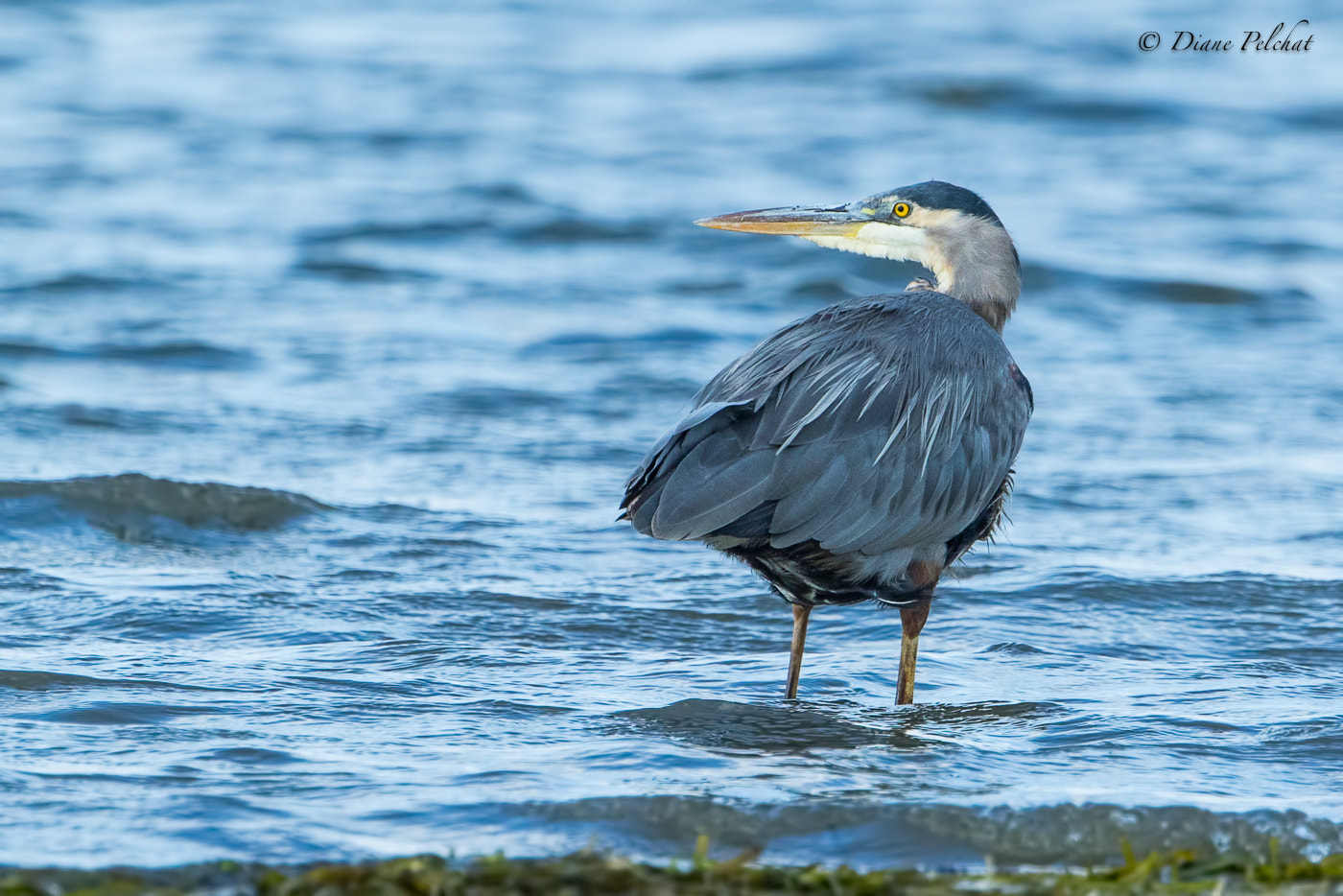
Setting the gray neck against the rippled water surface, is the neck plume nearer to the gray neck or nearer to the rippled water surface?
the gray neck

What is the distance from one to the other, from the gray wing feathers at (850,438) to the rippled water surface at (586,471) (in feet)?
1.95

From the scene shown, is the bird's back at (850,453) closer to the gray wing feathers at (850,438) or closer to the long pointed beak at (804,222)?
the gray wing feathers at (850,438)

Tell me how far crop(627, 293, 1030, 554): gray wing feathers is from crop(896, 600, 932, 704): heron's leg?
219 millimetres

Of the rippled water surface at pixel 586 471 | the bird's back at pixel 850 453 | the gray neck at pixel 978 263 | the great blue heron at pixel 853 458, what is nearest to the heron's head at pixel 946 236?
the gray neck at pixel 978 263

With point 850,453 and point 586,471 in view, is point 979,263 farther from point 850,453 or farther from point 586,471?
point 586,471

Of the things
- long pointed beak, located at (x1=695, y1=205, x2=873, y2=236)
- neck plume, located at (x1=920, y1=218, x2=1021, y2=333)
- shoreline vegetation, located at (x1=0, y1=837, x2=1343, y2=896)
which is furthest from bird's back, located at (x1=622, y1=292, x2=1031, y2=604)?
shoreline vegetation, located at (x1=0, y1=837, x2=1343, y2=896)

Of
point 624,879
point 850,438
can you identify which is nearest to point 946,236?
point 850,438

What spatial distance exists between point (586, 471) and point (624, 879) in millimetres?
4600

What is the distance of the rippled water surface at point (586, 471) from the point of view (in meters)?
4.20

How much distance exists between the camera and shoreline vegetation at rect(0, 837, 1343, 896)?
11.1ft

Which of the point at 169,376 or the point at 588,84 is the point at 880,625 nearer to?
the point at 169,376

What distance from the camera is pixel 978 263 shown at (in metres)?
5.87

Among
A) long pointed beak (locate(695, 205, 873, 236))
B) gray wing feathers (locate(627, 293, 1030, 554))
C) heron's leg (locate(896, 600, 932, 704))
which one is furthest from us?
long pointed beak (locate(695, 205, 873, 236))

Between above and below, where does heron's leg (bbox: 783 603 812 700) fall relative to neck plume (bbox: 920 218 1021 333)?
below
